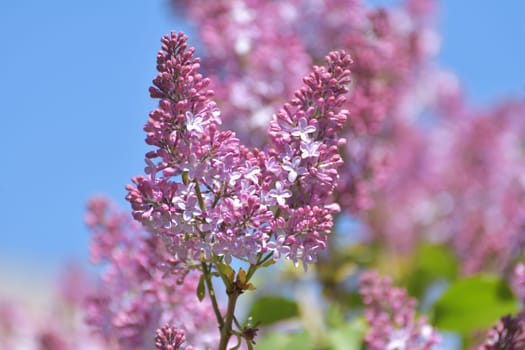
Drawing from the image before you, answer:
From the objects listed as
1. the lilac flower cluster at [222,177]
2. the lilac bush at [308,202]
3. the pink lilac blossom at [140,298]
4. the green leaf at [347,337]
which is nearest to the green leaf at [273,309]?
the lilac bush at [308,202]

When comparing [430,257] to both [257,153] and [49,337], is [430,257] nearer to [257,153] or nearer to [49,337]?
[49,337]

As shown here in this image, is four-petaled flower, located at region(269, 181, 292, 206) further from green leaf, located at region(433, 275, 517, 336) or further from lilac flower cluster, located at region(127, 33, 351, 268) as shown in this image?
green leaf, located at region(433, 275, 517, 336)

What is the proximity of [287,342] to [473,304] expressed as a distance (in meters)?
0.38

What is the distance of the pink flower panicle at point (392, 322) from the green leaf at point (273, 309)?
1.68 feet

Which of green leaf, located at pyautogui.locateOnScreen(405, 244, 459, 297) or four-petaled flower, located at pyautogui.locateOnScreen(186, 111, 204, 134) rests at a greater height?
green leaf, located at pyautogui.locateOnScreen(405, 244, 459, 297)

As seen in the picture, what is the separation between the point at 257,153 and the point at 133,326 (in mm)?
414

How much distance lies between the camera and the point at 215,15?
177cm

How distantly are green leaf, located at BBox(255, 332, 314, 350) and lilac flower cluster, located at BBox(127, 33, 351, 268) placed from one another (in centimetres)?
51

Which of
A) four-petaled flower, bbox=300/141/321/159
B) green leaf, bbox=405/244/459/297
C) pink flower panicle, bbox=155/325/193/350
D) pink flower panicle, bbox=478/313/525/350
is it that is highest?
green leaf, bbox=405/244/459/297

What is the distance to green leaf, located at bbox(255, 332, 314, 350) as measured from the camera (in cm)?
144

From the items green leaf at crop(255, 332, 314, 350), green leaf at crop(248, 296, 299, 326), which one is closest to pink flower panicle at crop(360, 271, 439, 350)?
green leaf at crop(255, 332, 314, 350)

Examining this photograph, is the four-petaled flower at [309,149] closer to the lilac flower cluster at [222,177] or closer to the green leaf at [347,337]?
the lilac flower cluster at [222,177]

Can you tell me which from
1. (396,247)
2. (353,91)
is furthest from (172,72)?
(396,247)

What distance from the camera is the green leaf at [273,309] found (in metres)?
1.75
